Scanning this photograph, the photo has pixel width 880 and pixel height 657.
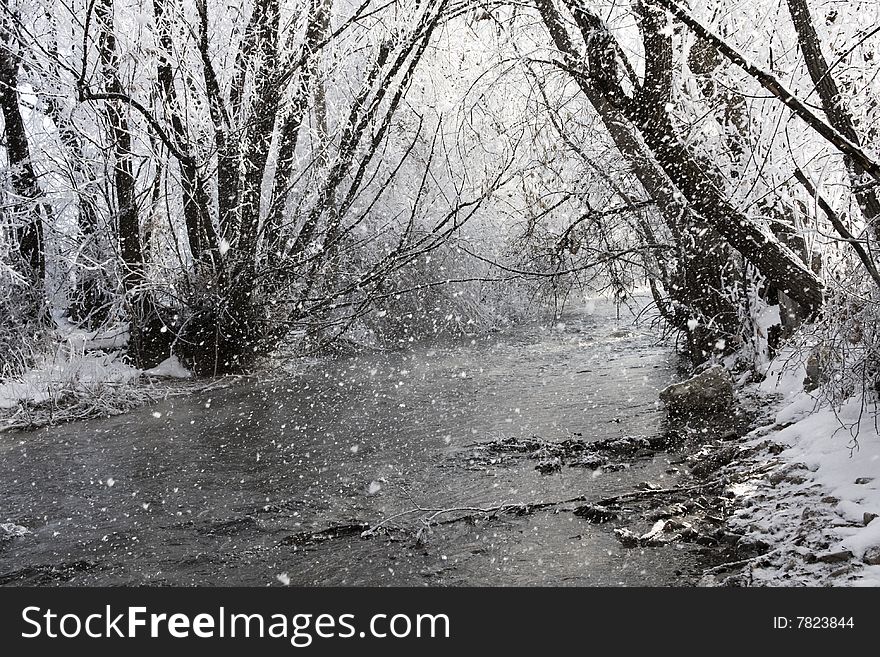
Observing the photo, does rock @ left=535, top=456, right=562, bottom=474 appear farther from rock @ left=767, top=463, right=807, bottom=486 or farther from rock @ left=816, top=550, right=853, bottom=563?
rock @ left=816, top=550, right=853, bottom=563

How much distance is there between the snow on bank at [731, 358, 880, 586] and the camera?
3.75m

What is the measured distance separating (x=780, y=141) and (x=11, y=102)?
415 inches

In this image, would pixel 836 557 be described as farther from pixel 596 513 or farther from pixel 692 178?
pixel 692 178

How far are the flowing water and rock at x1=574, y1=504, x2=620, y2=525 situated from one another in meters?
0.07

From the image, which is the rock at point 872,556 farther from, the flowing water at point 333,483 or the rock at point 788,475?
the rock at point 788,475

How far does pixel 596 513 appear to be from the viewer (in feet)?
16.7

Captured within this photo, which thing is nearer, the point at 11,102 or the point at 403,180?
the point at 11,102

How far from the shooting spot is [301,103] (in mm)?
11102

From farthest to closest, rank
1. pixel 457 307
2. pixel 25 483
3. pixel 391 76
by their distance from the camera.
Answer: pixel 457 307
pixel 391 76
pixel 25 483

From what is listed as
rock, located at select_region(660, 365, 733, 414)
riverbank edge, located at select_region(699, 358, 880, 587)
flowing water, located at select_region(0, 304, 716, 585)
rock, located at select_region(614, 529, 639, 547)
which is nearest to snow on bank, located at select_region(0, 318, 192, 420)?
flowing water, located at select_region(0, 304, 716, 585)

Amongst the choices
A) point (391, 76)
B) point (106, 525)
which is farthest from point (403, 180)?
point (106, 525)

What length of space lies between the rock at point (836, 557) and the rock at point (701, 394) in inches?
166

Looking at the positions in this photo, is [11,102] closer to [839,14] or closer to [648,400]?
[648,400]

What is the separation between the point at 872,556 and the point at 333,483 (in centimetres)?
390
